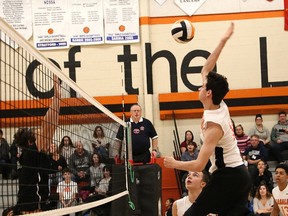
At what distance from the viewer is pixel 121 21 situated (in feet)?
51.8

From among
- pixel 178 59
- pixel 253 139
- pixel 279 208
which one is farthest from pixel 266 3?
pixel 279 208

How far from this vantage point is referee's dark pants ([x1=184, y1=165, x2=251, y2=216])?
17.5 feet

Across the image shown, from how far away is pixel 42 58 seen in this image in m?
5.44

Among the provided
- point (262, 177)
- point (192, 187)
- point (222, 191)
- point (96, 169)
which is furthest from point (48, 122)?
point (262, 177)

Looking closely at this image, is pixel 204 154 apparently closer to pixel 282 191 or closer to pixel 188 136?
pixel 282 191

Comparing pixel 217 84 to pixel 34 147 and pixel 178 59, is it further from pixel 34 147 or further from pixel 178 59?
pixel 178 59

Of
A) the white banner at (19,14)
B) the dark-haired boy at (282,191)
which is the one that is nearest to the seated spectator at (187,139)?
the white banner at (19,14)

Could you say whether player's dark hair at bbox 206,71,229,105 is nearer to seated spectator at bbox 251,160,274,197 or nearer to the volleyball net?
the volleyball net

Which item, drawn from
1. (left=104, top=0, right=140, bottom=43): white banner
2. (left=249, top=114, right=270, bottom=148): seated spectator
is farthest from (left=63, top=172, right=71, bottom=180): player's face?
(left=104, top=0, right=140, bottom=43): white banner

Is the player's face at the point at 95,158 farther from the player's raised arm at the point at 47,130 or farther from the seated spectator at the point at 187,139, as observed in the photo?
the seated spectator at the point at 187,139

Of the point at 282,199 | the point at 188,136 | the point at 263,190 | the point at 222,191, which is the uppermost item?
the point at 188,136

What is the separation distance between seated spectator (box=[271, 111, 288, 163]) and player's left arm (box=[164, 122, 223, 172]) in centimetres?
948

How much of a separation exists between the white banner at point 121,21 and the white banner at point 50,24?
117 centimetres

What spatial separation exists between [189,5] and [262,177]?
17.9ft
